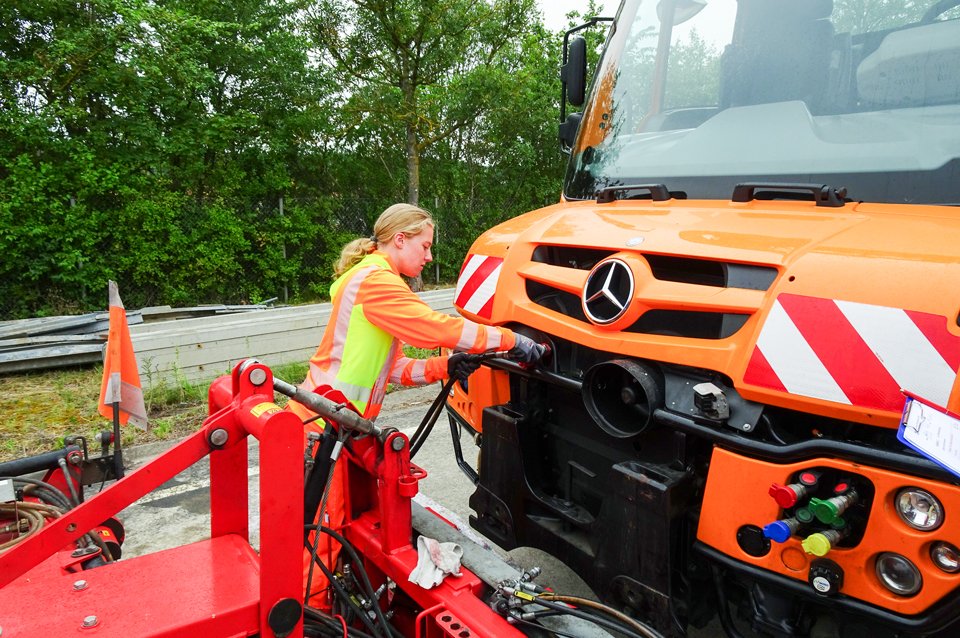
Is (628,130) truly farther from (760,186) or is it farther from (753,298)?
(753,298)

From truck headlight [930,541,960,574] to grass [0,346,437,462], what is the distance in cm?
512

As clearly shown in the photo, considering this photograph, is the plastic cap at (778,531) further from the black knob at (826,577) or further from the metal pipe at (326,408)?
the metal pipe at (326,408)

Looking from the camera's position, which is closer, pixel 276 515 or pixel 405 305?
pixel 276 515

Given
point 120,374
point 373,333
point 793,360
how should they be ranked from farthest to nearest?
point 120,374 → point 373,333 → point 793,360

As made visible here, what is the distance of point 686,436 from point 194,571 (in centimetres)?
158

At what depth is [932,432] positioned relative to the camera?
145cm

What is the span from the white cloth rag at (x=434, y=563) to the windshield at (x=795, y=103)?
1623 mm

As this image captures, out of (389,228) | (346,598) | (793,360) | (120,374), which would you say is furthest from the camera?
(120,374)

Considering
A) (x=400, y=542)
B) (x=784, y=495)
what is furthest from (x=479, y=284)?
(x=784, y=495)

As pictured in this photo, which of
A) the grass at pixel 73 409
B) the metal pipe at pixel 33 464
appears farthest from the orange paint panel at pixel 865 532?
the grass at pixel 73 409

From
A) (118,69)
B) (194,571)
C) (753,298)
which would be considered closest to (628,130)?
(753,298)

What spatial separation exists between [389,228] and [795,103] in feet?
5.68

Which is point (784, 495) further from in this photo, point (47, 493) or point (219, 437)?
point (47, 493)

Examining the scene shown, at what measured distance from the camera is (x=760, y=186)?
2371 mm
